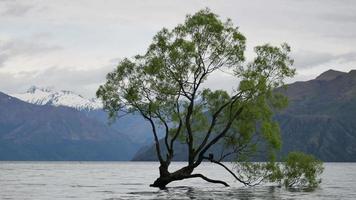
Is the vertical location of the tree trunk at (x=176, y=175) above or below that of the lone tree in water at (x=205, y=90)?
below

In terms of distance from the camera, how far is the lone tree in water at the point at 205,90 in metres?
72.3

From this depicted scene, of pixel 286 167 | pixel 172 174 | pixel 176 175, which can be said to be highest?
pixel 286 167

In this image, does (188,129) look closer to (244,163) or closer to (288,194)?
(244,163)

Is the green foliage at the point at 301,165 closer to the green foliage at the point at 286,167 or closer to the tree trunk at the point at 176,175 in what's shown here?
the green foliage at the point at 286,167

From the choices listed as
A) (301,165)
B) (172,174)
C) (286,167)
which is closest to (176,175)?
(172,174)

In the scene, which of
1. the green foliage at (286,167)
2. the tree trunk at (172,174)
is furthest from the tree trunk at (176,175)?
the green foliage at (286,167)

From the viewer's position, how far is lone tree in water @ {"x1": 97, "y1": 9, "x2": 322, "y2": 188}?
72.3 metres

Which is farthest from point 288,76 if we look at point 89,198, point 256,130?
point 89,198

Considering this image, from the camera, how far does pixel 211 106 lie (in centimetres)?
7494

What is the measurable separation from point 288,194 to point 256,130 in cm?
912

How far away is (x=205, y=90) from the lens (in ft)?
244

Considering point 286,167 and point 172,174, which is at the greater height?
point 286,167

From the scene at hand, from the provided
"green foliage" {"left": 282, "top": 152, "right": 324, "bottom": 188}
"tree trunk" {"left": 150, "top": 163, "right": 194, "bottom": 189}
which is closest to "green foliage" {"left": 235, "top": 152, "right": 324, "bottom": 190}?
"green foliage" {"left": 282, "top": 152, "right": 324, "bottom": 188}

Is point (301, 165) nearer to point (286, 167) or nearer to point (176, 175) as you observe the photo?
point (286, 167)
